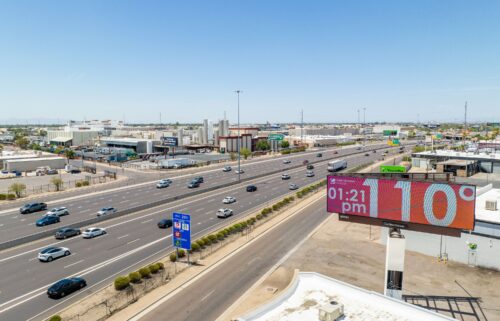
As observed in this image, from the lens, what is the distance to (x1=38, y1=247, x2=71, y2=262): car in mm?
32688

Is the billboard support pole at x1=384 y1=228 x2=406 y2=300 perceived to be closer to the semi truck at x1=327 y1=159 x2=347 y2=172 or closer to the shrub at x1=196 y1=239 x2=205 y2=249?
the shrub at x1=196 y1=239 x2=205 y2=249

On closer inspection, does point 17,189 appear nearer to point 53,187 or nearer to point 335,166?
point 53,187

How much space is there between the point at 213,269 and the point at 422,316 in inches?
→ 722

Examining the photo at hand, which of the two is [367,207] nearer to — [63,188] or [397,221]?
[397,221]

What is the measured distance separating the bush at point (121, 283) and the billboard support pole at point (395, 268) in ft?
64.8

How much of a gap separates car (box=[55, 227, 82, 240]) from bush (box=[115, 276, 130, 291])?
55.5ft

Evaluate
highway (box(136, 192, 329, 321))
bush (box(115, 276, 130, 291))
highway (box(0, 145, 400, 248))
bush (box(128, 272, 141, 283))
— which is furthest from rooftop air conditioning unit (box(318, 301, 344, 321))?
highway (box(0, 145, 400, 248))

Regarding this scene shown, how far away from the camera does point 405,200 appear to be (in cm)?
2320

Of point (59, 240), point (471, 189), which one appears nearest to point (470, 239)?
point (471, 189)

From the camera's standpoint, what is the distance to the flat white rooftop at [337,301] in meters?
18.3

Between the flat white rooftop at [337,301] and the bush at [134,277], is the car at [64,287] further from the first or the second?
the flat white rooftop at [337,301]

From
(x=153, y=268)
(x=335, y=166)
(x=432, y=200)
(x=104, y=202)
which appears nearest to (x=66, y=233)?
(x=153, y=268)

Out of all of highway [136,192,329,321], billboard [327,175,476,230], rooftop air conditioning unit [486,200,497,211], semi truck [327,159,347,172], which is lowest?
highway [136,192,329,321]

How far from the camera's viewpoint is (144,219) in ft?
156
